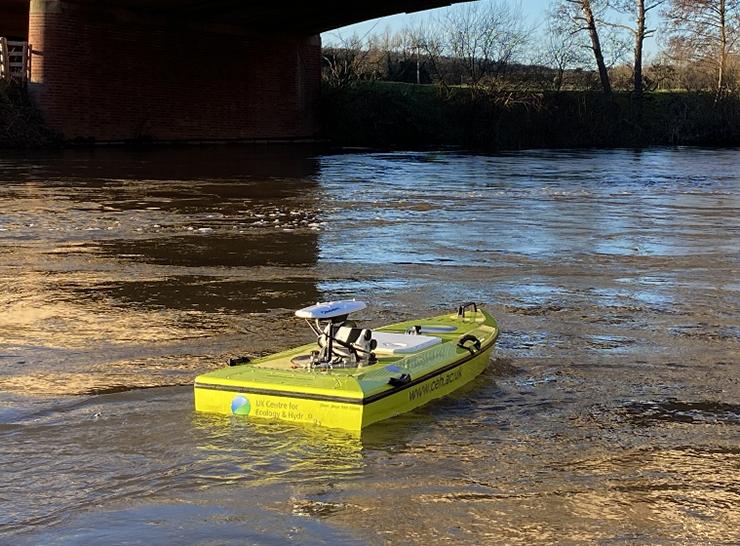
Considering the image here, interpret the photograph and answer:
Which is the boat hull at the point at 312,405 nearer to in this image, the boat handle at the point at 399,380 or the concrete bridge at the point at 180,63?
the boat handle at the point at 399,380

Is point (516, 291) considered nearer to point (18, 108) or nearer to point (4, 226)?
point (4, 226)

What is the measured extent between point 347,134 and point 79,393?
34.9 m

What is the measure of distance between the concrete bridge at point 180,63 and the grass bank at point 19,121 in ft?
1.20

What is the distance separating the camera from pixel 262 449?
523 centimetres

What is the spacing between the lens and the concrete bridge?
30484 mm

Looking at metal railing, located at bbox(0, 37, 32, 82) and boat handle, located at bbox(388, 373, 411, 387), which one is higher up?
metal railing, located at bbox(0, 37, 32, 82)

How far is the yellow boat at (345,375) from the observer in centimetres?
544

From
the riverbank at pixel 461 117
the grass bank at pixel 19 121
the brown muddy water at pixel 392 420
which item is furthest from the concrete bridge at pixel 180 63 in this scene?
the brown muddy water at pixel 392 420

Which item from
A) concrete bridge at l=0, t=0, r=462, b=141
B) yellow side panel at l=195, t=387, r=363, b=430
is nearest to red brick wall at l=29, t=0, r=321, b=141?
concrete bridge at l=0, t=0, r=462, b=141

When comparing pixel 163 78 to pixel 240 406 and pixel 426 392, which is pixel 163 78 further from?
pixel 240 406

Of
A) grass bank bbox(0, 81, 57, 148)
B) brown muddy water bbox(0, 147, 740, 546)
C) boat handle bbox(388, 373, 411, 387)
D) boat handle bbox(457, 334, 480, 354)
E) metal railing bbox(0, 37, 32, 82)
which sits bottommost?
brown muddy water bbox(0, 147, 740, 546)

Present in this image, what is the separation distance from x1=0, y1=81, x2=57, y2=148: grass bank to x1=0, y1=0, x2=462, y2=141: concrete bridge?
0.36 meters

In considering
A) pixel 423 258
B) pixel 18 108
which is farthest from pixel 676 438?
pixel 18 108

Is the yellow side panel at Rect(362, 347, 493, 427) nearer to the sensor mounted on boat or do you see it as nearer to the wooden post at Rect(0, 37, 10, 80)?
the sensor mounted on boat
